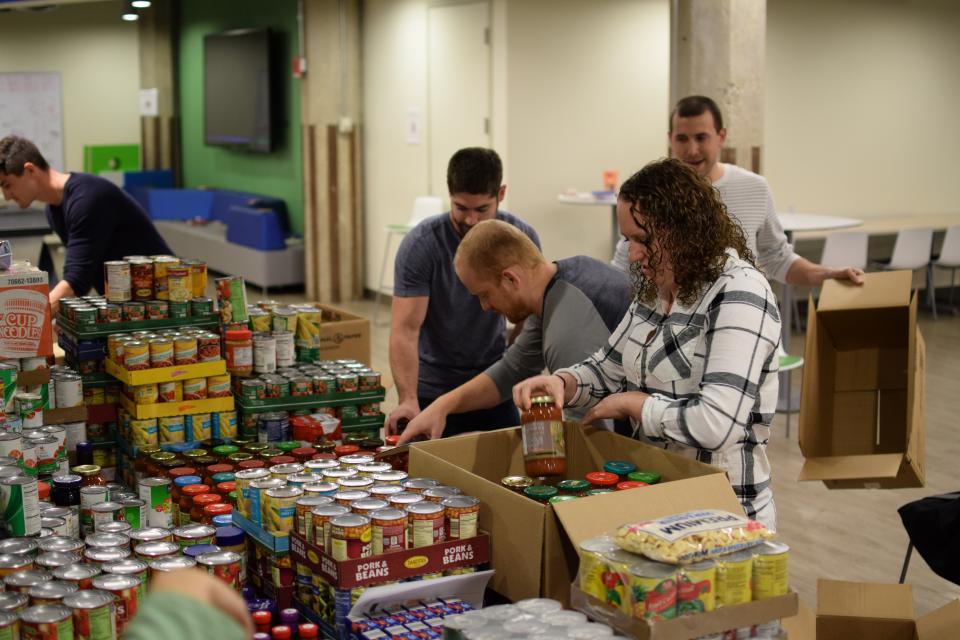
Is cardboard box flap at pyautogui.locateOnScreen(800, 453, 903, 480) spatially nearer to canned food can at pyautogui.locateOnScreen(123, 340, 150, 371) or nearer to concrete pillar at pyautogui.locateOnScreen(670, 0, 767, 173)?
canned food can at pyautogui.locateOnScreen(123, 340, 150, 371)

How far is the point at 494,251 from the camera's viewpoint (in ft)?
9.73

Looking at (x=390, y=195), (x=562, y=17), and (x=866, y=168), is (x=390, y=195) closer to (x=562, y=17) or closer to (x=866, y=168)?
(x=562, y=17)

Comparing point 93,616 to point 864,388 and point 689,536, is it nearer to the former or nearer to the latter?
point 689,536

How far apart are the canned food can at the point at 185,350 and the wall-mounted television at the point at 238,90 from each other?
920 centimetres

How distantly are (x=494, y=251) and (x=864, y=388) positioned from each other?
1.42m

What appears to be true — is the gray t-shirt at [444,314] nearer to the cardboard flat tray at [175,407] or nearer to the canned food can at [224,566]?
the cardboard flat tray at [175,407]

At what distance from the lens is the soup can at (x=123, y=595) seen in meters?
2.11

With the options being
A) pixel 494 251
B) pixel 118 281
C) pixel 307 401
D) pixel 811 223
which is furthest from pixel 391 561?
pixel 811 223

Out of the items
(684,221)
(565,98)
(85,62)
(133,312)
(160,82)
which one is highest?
(85,62)

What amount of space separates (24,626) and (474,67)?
7877 mm

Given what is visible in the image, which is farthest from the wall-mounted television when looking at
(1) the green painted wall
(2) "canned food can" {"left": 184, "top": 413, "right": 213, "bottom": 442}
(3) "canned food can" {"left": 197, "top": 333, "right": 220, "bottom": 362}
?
(2) "canned food can" {"left": 184, "top": 413, "right": 213, "bottom": 442}

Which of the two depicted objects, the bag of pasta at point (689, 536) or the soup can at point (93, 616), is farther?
the soup can at point (93, 616)

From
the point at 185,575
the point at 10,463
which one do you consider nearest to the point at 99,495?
the point at 10,463

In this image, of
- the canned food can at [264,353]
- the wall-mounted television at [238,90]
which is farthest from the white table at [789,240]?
the wall-mounted television at [238,90]
